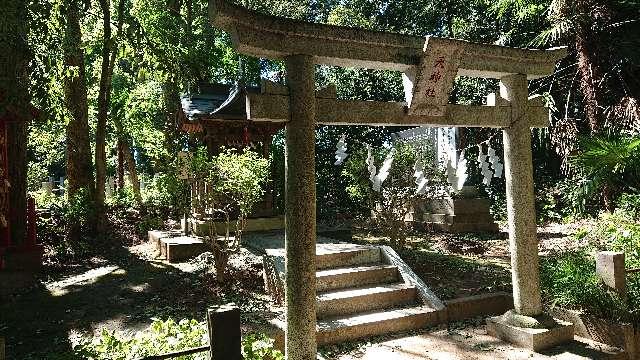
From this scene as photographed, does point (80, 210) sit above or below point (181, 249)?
above

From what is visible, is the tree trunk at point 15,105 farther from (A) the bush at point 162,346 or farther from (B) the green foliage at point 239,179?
(B) the green foliage at point 239,179

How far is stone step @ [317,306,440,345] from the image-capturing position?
5.85m

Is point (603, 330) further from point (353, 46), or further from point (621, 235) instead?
point (353, 46)

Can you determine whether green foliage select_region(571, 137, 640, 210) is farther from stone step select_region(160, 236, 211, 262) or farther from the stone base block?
stone step select_region(160, 236, 211, 262)

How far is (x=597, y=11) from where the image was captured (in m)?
10.9

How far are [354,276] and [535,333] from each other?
110 inches

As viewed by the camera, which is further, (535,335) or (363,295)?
(363,295)

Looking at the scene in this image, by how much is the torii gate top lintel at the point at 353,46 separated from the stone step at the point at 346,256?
11.8 feet

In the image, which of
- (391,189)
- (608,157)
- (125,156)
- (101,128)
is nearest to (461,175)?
(391,189)

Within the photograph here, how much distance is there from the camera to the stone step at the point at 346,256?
7414mm

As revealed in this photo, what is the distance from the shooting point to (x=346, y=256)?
7.59m

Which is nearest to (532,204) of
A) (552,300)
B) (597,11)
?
(552,300)

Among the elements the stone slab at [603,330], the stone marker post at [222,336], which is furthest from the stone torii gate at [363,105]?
the stone marker post at [222,336]

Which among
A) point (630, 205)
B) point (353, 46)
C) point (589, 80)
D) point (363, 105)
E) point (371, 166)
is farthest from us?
point (371, 166)
